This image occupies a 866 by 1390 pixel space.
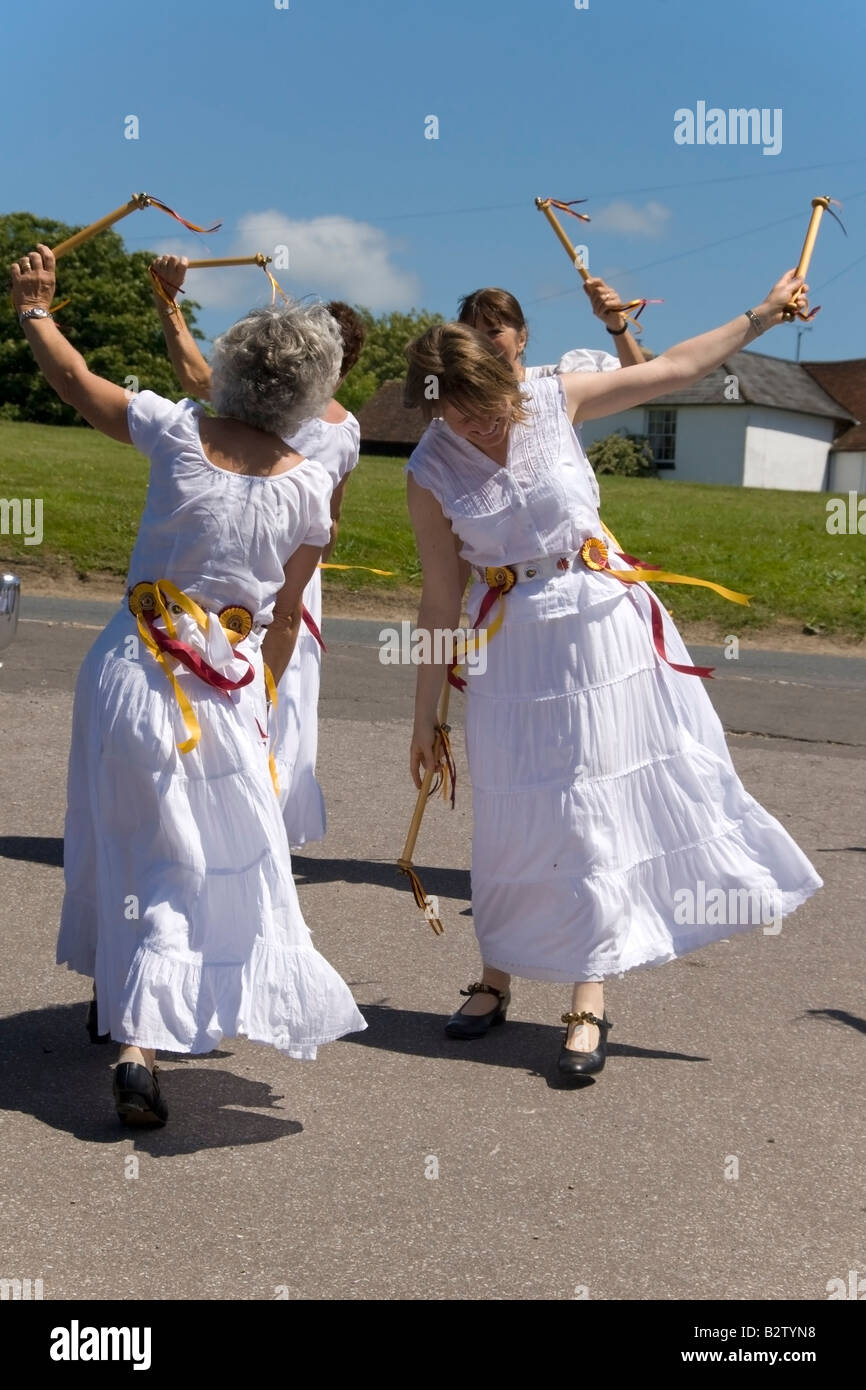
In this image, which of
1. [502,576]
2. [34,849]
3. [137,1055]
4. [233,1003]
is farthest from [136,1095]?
[34,849]

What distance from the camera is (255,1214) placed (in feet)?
11.5

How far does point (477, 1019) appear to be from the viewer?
4766mm

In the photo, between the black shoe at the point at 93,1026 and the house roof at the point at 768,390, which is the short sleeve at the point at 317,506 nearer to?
the black shoe at the point at 93,1026

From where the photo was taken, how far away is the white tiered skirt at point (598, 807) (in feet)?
14.9

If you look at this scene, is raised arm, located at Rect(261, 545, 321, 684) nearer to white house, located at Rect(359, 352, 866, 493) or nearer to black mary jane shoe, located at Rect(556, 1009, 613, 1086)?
black mary jane shoe, located at Rect(556, 1009, 613, 1086)

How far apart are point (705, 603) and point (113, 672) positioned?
11800 millimetres

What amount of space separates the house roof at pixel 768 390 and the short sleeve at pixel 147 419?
50287 millimetres

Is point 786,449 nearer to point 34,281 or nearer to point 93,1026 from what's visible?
point 93,1026

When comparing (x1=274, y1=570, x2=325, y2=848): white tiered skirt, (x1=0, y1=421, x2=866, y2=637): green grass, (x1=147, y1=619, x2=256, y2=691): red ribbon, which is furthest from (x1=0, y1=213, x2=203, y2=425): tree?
(x1=147, y1=619, x2=256, y2=691): red ribbon

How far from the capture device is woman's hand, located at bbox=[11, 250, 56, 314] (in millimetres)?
4023

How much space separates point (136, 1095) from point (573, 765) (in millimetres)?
1528

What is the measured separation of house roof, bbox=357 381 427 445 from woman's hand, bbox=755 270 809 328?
52.4 m

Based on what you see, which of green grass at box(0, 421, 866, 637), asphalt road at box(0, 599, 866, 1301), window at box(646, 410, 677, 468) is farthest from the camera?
window at box(646, 410, 677, 468)
